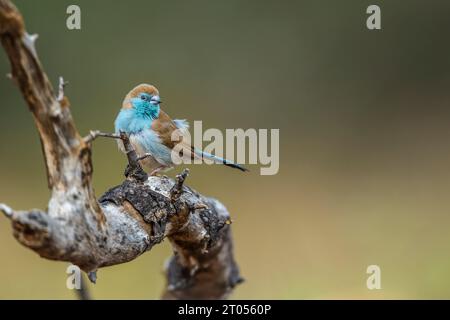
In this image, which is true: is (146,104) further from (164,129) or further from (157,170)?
(157,170)

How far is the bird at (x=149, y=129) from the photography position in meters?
3.25

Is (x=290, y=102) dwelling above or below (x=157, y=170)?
above

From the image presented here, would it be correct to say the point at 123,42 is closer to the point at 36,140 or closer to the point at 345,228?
the point at 36,140

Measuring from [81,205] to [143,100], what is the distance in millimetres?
1368

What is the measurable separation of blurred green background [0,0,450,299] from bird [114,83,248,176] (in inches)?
97.4

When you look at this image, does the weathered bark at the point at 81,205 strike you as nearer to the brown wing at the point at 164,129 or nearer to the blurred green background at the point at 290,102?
the brown wing at the point at 164,129

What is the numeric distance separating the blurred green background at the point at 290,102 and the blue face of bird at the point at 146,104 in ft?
Answer: 8.34

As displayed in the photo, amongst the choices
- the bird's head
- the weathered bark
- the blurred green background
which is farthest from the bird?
the blurred green background

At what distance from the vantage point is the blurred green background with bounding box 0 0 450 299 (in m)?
6.34

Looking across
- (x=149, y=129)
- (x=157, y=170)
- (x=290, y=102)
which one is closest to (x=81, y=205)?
(x=157, y=170)

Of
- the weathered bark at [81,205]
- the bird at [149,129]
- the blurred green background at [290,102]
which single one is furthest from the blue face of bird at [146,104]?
the blurred green background at [290,102]

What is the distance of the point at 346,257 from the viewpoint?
19.3 ft

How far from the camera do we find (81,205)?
1926 millimetres

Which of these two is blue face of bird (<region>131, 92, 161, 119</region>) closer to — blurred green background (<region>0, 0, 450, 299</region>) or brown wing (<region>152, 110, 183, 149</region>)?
brown wing (<region>152, 110, 183, 149</region>)
